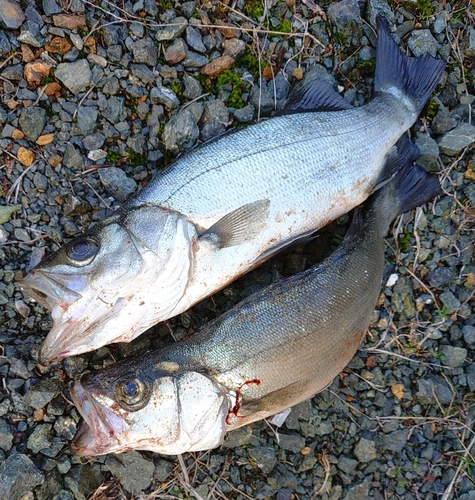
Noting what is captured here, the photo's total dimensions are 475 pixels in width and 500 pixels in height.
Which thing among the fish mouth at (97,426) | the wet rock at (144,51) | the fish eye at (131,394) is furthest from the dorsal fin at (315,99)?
the fish mouth at (97,426)

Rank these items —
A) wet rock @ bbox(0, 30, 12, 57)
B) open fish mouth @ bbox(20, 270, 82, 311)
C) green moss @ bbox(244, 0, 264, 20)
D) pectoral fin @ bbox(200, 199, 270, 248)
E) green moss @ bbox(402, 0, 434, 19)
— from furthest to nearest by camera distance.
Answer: green moss @ bbox(402, 0, 434, 19) < green moss @ bbox(244, 0, 264, 20) < wet rock @ bbox(0, 30, 12, 57) < pectoral fin @ bbox(200, 199, 270, 248) < open fish mouth @ bbox(20, 270, 82, 311)

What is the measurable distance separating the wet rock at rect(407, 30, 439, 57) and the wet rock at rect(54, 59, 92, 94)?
2.58 metres

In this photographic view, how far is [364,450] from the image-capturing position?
12.0ft

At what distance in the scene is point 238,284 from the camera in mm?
3658

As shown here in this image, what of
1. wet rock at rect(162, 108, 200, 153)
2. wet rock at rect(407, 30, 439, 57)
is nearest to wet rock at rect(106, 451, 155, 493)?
wet rock at rect(162, 108, 200, 153)

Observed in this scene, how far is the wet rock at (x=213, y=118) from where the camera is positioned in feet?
12.0

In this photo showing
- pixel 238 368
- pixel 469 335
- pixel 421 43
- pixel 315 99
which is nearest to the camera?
pixel 238 368

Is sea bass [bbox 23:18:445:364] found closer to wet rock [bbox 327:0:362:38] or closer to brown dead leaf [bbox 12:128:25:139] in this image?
wet rock [bbox 327:0:362:38]

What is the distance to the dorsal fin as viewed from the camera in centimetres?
361

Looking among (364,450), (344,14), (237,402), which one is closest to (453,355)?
(364,450)

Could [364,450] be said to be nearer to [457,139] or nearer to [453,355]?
[453,355]

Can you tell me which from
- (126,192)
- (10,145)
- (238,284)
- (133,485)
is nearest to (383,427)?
(238,284)

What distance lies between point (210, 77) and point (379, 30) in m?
1.36

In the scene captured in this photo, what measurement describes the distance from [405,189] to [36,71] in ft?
9.26
